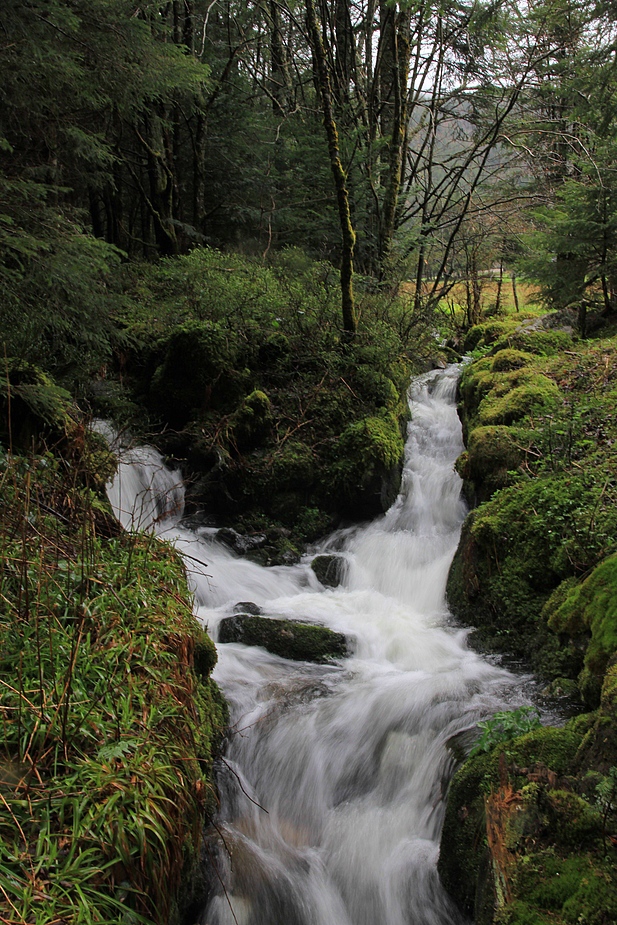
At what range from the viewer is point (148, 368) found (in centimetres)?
944

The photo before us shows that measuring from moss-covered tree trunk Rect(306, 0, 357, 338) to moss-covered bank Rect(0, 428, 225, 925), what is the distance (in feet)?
20.1

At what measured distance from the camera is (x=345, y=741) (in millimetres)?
4469

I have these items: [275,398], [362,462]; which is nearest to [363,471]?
[362,462]

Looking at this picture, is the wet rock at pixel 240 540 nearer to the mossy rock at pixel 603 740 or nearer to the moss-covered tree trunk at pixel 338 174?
the moss-covered tree trunk at pixel 338 174

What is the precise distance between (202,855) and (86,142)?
8490mm

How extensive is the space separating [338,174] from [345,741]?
7.57 meters

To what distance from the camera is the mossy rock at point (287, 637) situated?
549cm

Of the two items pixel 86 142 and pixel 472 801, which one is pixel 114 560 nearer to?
pixel 472 801

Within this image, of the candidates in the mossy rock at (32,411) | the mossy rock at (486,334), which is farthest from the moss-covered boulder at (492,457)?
the mossy rock at (486,334)

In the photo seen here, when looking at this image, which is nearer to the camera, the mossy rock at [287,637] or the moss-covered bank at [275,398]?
the mossy rock at [287,637]

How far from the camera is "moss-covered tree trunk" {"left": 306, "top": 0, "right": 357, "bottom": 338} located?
8.27 m

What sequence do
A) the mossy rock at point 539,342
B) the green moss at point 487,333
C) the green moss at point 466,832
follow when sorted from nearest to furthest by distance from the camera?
the green moss at point 466,832, the mossy rock at point 539,342, the green moss at point 487,333

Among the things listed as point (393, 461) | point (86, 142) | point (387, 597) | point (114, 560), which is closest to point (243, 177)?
point (86, 142)

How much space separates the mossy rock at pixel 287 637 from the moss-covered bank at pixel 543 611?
1370 mm
